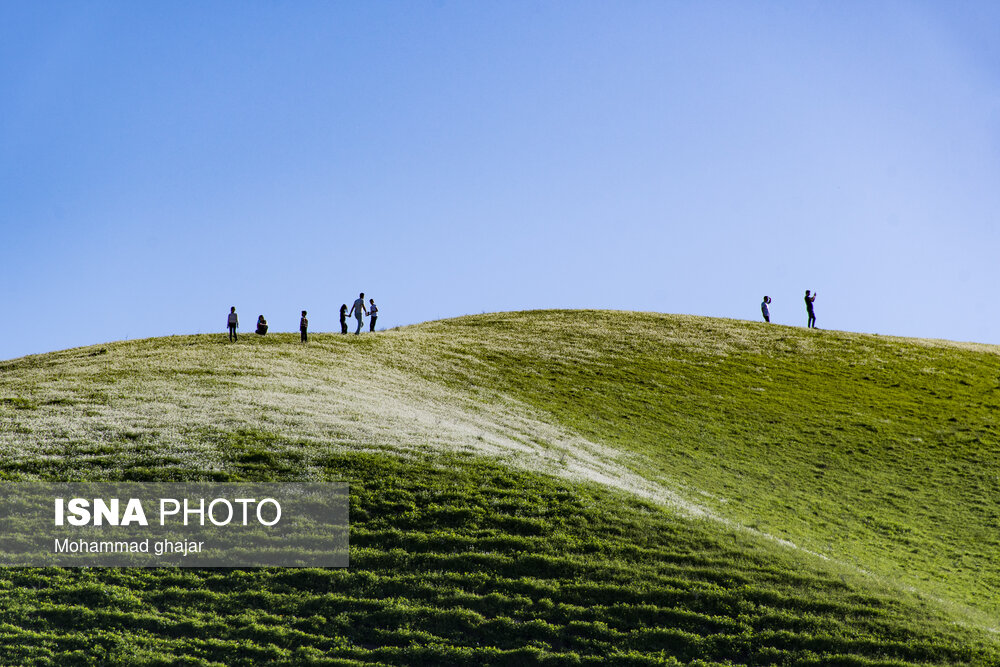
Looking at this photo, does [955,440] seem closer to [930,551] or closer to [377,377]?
[930,551]

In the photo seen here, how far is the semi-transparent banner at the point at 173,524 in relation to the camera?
21391mm

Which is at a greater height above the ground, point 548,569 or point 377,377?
point 377,377

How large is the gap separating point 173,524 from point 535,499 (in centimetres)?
1123

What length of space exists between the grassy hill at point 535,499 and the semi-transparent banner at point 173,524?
78cm

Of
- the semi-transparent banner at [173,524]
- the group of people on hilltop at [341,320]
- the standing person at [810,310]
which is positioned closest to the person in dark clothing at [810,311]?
the standing person at [810,310]

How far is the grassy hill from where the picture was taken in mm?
18375

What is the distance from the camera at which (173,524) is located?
23.3 m

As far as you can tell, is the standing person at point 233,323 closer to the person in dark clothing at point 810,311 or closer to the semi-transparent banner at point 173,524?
the semi-transparent banner at point 173,524

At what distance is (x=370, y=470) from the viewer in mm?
27719

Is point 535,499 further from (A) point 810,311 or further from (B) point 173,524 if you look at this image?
(A) point 810,311

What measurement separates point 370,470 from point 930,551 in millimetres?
20392

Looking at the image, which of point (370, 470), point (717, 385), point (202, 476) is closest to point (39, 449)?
point (202, 476)

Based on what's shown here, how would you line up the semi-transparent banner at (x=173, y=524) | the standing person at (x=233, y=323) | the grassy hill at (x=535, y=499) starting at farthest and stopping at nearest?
the standing person at (x=233, y=323) → the semi-transparent banner at (x=173, y=524) → the grassy hill at (x=535, y=499)

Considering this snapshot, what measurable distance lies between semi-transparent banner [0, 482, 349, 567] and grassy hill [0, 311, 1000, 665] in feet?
2.57
